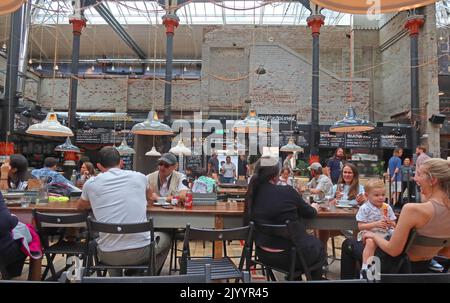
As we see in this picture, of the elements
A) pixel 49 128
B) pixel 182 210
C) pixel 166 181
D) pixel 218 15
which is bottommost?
pixel 182 210

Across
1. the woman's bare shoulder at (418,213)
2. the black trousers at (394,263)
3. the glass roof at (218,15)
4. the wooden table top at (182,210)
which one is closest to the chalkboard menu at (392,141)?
the glass roof at (218,15)

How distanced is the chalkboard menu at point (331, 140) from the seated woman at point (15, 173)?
9666 millimetres

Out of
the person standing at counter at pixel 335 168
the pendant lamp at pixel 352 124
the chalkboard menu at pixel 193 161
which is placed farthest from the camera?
the chalkboard menu at pixel 193 161

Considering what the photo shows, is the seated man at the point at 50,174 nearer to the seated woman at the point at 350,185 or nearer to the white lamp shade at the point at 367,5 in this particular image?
the seated woman at the point at 350,185

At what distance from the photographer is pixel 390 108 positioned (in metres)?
14.2

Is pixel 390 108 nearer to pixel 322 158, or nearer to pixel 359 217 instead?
pixel 322 158

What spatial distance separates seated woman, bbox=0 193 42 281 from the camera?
2391 mm

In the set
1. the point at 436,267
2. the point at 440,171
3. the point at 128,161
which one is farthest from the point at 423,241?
the point at 128,161

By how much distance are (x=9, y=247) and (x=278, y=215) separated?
82.3 inches

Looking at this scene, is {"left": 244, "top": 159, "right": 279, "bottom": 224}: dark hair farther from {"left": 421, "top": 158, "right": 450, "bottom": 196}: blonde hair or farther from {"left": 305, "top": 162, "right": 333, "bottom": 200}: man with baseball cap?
{"left": 305, "top": 162, "right": 333, "bottom": 200}: man with baseball cap

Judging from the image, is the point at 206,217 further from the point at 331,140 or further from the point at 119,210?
the point at 331,140

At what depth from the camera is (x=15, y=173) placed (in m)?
4.02

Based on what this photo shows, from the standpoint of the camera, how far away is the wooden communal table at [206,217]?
3176 mm

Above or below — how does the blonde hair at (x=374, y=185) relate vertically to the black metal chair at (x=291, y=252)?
above
